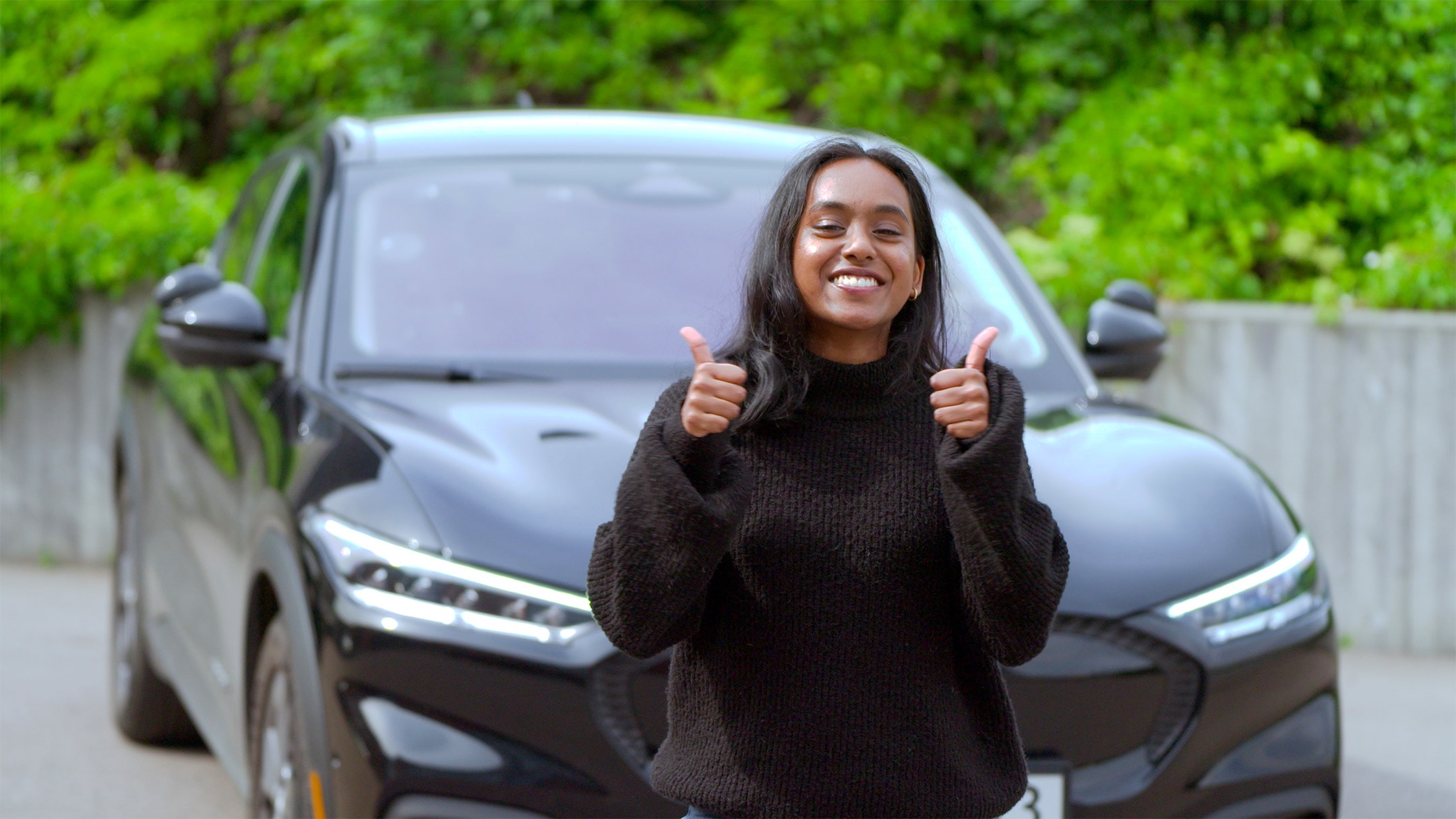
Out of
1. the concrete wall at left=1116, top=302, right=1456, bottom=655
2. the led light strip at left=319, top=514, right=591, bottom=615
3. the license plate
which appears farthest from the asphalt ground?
the license plate

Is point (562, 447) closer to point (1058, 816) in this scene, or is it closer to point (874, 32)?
point (1058, 816)

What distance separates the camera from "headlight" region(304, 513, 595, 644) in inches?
119

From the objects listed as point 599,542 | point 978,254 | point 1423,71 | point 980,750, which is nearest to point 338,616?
point 599,542

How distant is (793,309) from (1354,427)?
557 centimetres

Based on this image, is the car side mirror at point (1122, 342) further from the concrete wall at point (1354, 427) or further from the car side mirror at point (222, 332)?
the concrete wall at point (1354, 427)

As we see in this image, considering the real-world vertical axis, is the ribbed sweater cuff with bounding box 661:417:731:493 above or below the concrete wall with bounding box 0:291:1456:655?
above

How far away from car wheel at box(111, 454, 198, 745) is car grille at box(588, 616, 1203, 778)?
2.64m

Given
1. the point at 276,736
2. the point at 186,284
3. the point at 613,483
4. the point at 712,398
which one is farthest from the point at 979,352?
the point at 186,284

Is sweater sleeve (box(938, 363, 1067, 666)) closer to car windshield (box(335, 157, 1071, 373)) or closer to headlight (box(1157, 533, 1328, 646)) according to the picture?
headlight (box(1157, 533, 1328, 646))

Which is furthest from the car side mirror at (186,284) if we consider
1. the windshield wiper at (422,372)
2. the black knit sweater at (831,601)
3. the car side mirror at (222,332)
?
the black knit sweater at (831,601)

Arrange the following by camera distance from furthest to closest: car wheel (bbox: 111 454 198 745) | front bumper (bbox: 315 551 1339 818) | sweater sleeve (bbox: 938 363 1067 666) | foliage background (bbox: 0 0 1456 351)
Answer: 1. foliage background (bbox: 0 0 1456 351)
2. car wheel (bbox: 111 454 198 745)
3. front bumper (bbox: 315 551 1339 818)
4. sweater sleeve (bbox: 938 363 1067 666)

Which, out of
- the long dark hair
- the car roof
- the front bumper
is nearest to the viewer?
the long dark hair

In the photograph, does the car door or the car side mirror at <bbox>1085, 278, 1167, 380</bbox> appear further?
the car side mirror at <bbox>1085, 278, 1167, 380</bbox>

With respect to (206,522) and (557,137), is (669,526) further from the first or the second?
(557,137)
